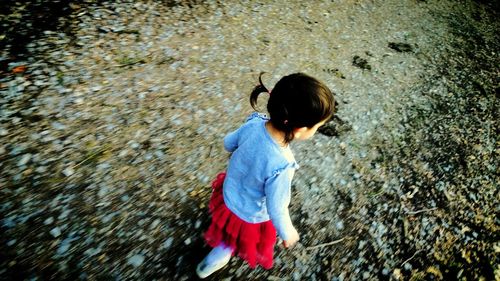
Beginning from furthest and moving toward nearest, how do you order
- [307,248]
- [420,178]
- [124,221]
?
[420,178] < [307,248] < [124,221]

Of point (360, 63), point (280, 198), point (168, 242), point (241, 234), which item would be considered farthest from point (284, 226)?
point (360, 63)

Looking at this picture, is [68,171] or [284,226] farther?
[68,171]

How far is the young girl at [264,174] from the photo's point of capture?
1695 mm

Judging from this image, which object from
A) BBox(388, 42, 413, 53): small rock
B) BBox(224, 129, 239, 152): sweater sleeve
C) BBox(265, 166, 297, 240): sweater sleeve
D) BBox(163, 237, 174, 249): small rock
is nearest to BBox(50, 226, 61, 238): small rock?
BBox(163, 237, 174, 249): small rock

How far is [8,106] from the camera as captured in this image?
3.54m

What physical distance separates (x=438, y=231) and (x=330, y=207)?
141 centimetres

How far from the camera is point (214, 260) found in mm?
2576

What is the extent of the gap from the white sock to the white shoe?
0.06 ft

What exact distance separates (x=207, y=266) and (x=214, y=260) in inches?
3.7

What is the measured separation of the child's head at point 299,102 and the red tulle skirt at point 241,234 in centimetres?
96

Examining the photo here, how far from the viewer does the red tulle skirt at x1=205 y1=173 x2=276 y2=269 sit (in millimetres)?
2342

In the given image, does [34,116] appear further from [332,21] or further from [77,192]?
[332,21]

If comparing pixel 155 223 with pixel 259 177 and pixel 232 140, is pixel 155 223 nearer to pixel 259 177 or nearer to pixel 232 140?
pixel 232 140

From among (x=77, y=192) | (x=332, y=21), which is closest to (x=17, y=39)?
(x=77, y=192)
